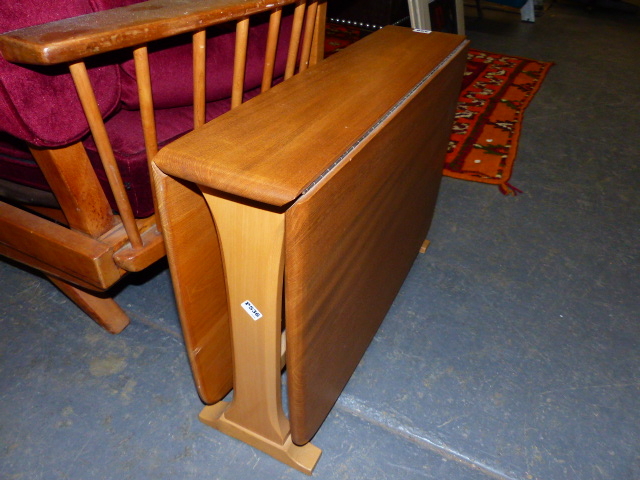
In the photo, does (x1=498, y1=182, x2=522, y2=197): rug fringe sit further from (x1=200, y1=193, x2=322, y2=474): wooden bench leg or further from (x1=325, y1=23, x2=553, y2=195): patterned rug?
(x1=200, y1=193, x2=322, y2=474): wooden bench leg

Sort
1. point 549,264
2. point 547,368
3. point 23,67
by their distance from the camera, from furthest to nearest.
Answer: point 549,264
point 547,368
point 23,67

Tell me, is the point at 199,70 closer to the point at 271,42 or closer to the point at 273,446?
the point at 271,42

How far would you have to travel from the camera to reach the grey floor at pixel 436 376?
1.00 m

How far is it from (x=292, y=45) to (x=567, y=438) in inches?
40.1

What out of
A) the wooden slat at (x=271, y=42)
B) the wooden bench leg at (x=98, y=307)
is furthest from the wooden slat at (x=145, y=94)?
the wooden bench leg at (x=98, y=307)

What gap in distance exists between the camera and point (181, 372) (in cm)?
115

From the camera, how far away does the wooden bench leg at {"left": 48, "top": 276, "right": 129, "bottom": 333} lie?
117 cm

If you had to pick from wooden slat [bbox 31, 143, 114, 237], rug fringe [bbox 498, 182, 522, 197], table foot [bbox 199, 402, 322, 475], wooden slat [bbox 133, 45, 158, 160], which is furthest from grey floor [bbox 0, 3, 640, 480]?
wooden slat [bbox 133, 45, 158, 160]

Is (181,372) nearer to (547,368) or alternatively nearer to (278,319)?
(278,319)

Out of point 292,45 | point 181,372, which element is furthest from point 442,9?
point 181,372

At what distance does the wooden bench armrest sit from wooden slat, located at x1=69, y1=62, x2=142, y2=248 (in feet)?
0.13

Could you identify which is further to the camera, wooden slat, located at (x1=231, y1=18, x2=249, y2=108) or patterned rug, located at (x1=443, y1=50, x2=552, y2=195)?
patterned rug, located at (x1=443, y1=50, x2=552, y2=195)

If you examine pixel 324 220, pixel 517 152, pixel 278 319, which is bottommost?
pixel 517 152

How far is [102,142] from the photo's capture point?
0.70m
